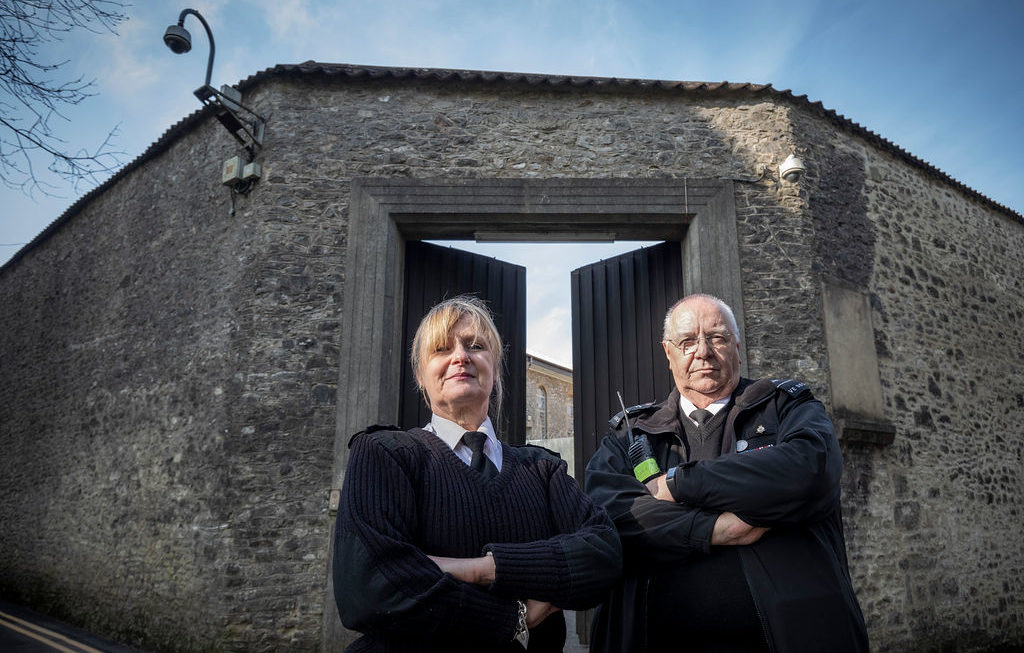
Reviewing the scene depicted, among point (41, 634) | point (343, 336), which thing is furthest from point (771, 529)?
point (41, 634)

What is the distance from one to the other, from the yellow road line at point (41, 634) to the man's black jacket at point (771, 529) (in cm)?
599

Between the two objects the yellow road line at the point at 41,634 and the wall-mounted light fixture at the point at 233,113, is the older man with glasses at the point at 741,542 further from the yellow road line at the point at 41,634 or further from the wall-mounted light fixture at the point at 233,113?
the yellow road line at the point at 41,634

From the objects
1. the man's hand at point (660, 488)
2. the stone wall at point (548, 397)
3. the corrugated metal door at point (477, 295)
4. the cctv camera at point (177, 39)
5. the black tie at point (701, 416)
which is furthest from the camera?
the stone wall at point (548, 397)

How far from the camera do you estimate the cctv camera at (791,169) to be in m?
6.13

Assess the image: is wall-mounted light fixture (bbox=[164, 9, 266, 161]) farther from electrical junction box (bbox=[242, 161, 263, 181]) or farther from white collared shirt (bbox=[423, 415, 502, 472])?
white collared shirt (bbox=[423, 415, 502, 472])

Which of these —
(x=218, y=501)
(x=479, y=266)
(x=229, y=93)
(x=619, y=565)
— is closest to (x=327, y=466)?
(x=218, y=501)

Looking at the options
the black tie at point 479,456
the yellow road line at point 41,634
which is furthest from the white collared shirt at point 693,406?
the yellow road line at point 41,634

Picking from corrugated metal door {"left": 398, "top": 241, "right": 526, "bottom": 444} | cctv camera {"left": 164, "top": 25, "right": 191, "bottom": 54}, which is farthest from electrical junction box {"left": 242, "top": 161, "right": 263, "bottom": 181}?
corrugated metal door {"left": 398, "top": 241, "right": 526, "bottom": 444}

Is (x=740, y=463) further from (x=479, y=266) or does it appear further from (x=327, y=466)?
(x=479, y=266)

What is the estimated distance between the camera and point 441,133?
6234 mm

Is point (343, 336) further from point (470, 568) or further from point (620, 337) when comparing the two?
point (470, 568)

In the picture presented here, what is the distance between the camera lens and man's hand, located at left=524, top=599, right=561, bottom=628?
5.54 feet

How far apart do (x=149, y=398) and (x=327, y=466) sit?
9.10 ft

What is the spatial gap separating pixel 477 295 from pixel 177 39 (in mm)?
3459
